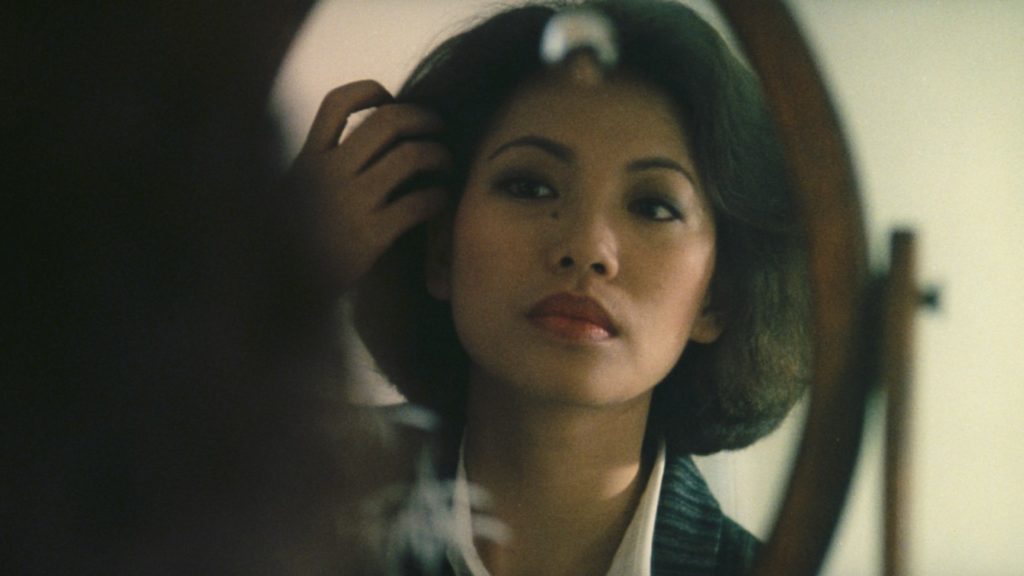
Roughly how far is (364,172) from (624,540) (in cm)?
26

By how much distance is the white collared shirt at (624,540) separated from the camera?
526mm

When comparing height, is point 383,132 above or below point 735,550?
above

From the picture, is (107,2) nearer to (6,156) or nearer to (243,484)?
(6,156)

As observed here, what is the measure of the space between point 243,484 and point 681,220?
0.99 ft

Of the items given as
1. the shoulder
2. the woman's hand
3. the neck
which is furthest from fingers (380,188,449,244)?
the shoulder

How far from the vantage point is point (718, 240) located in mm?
512

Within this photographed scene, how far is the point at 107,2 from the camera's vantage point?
59cm

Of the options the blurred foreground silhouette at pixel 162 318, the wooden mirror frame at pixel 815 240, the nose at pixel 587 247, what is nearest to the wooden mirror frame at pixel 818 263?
the wooden mirror frame at pixel 815 240

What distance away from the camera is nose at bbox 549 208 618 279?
49cm

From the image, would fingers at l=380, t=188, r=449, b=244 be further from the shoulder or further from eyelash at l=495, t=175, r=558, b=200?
the shoulder

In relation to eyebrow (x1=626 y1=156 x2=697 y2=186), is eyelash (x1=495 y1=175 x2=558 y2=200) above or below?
below

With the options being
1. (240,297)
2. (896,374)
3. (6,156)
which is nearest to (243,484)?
(240,297)

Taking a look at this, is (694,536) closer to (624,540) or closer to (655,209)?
(624,540)

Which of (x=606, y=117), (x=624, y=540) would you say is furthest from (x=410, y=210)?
(x=624, y=540)
